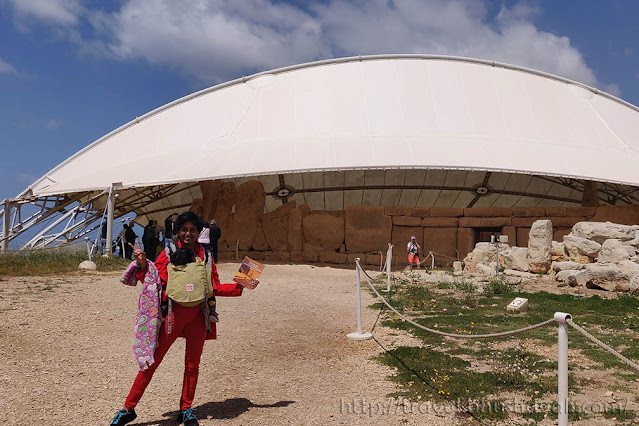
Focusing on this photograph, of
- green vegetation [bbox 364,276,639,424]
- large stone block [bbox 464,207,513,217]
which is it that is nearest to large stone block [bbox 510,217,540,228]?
large stone block [bbox 464,207,513,217]

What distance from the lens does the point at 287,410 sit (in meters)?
4.78

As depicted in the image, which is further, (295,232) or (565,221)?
(295,232)

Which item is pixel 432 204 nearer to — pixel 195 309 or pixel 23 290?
pixel 23 290

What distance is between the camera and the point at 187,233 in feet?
13.8

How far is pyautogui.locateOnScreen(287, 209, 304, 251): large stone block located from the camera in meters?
20.2

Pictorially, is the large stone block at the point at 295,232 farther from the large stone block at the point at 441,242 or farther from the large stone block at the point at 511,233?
the large stone block at the point at 511,233

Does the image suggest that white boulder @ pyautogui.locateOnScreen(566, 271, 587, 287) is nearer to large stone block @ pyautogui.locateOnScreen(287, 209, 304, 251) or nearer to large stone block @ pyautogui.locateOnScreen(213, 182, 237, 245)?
large stone block @ pyautogui.locateOnScreen(287, 209, 304, 251)

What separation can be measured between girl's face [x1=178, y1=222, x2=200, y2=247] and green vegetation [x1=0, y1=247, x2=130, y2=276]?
10994 mm

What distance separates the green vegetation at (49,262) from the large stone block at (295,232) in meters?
6.43

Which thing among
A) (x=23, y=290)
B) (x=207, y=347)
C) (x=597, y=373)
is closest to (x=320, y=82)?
(x=23, y=290)

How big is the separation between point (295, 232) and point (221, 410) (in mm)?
15411

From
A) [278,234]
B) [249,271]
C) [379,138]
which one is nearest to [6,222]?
[278,234]

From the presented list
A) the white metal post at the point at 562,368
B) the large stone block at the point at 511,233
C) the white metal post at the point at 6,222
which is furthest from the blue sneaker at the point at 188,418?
the white metal post at the point at 6,222

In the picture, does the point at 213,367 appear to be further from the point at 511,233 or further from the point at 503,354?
the point at 511,233
